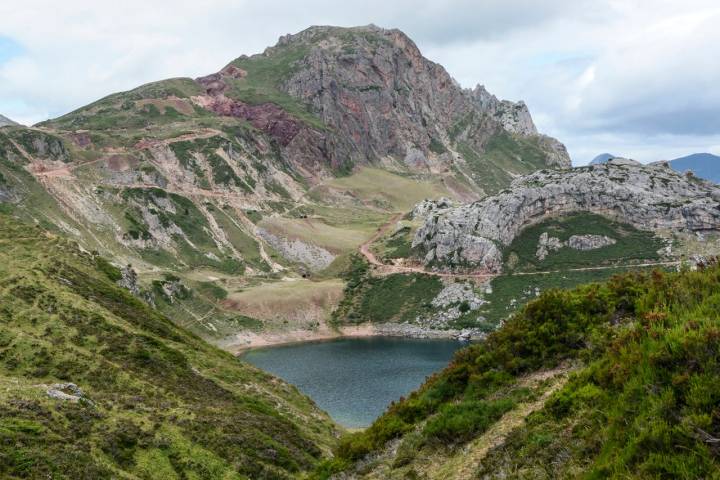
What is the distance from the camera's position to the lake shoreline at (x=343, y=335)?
117 metres

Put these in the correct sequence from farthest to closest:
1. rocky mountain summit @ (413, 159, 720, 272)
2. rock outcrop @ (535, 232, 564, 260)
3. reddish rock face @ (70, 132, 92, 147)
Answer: reddish rock face @ (70, 132, 92, 147) → rock outcrop @ (535, 232, 564, 260) → rocky mountain summit @ (413, 159, 720, 272)

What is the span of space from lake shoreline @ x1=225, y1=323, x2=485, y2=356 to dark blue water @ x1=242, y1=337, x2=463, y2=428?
9.30 ft

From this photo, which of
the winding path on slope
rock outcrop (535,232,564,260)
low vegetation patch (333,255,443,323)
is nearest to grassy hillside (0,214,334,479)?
low vegetation patch (333,255,443,323)

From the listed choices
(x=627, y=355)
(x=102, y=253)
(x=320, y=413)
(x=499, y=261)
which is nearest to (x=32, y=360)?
(x=320, y=413)

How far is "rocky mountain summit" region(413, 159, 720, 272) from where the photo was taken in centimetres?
13950

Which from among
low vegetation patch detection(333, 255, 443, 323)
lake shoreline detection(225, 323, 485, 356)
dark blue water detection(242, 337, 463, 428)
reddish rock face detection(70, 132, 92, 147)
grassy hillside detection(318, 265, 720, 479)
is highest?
reddish rock face detection(70, 132, 92, 147)

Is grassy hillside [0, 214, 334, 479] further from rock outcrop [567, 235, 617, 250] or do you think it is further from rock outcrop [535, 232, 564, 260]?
rock outcrop [567, 235, 617, 250]

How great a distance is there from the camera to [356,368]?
9594 cm

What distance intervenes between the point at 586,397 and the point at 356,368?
84.2 meters

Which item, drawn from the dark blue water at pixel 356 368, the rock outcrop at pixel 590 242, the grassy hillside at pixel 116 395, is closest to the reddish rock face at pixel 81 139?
the dark blue water at pixel 356 368

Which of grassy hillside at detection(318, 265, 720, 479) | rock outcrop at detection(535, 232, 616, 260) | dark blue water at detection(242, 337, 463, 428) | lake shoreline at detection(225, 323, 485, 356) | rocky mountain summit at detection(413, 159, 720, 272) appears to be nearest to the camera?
grassy hillside at detection(318, 265, 720, 479)

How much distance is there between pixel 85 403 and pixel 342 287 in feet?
353

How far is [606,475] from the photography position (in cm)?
1000

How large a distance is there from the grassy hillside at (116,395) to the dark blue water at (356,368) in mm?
16452
